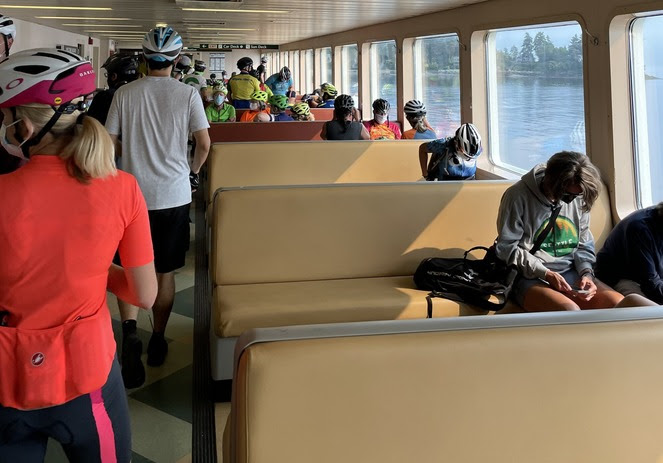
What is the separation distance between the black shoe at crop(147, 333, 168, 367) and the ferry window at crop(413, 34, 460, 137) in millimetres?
5102

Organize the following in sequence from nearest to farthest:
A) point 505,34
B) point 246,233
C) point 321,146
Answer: point 246,233 → point 321,146 → point 505,34

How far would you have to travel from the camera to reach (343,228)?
12.3ft

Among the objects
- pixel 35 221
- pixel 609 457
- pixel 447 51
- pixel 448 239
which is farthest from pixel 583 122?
pixel 35 221

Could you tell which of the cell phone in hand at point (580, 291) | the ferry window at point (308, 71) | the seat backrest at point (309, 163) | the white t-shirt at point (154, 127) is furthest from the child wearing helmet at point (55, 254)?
the ferry window at point (308, 71)

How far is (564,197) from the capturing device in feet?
10.3

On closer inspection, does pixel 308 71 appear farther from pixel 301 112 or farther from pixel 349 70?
pixel 301 112

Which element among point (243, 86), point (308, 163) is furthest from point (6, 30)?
point (243, 86)

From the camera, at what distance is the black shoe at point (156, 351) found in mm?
3508

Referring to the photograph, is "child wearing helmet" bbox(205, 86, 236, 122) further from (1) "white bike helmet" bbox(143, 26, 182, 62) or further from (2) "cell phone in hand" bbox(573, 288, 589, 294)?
(2) "cell phone in hand" bbox(573, 288, 589, 294)

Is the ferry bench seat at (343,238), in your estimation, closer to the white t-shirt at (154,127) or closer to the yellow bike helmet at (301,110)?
the white t-shirt at (154,127)

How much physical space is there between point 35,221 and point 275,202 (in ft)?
7.79

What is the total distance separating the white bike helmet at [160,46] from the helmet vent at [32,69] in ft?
6.51

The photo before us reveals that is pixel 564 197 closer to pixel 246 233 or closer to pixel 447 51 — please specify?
pixel 246 233

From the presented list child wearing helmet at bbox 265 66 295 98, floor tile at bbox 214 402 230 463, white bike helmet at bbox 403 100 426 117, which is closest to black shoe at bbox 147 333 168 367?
floor tile at bbox 214 402 230 463
